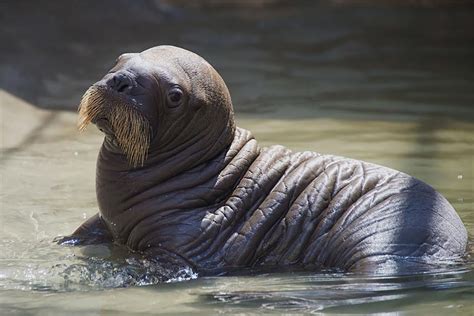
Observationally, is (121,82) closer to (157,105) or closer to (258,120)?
(157,105)

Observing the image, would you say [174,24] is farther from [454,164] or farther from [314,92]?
[454,164]

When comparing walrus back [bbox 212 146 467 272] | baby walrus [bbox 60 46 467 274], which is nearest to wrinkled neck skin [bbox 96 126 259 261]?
baby walrus [bbox 60 46 467 274]

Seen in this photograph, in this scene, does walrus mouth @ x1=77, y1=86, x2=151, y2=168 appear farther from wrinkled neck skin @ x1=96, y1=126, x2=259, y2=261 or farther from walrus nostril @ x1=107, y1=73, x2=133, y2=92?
wrinkled neck skin @ x1=96, y1=126, x2=259, y2=261

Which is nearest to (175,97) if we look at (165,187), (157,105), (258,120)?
(157,105)

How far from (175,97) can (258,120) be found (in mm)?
4006

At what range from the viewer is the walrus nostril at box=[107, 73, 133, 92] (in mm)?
6301

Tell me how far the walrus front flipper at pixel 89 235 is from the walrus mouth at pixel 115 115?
2.42 ft

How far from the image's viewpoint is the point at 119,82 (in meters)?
6.30

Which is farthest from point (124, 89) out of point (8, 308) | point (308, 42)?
point (308, 42)

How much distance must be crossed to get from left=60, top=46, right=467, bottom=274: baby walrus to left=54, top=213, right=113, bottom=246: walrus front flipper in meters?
0.11

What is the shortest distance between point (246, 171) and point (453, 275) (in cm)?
139

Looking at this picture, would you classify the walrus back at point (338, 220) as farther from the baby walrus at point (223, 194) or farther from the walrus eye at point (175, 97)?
the walrus eye at point (175, 97)

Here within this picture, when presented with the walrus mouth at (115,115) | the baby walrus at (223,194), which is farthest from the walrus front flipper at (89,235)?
the walrus mouth at (115,115)

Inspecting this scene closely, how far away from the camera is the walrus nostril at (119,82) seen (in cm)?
630
